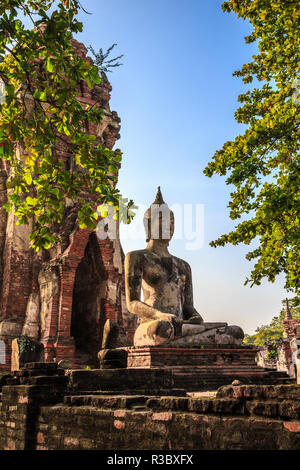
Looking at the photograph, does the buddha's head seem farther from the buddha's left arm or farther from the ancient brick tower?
the ancient brick tower

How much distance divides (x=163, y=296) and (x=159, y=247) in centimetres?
112

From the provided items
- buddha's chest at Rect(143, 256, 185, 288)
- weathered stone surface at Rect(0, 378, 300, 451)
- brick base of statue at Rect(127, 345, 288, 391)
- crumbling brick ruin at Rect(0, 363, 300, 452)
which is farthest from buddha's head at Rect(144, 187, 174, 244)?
weathered stone surface at Rect(0, 378, 300, 451)

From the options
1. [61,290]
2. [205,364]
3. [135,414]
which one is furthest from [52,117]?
[61,290]

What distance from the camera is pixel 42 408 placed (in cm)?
409

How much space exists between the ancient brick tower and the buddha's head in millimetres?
4329

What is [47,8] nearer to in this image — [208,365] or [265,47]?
[265,47]

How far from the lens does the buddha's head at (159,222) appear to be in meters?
9.00

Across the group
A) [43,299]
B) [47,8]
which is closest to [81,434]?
[47,8]

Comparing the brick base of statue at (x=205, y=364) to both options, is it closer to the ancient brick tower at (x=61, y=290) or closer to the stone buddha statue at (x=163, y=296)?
the stone buddha statue at (x=163, y=296)

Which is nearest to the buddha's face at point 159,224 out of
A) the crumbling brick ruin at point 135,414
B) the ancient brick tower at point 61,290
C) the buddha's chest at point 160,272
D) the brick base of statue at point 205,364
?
the buddha's chest at point 160,272

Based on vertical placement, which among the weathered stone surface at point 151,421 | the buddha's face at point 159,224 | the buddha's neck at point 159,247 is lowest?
the weathered stone surface at point 151,421

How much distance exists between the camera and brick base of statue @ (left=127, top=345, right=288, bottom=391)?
661 centimetres

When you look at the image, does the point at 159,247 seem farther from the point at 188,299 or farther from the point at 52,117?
the point at 52,117

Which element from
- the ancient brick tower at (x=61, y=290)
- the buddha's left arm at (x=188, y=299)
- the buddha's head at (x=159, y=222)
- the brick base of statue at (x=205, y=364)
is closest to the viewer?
the brick base of statue at (x=205, y=364)
